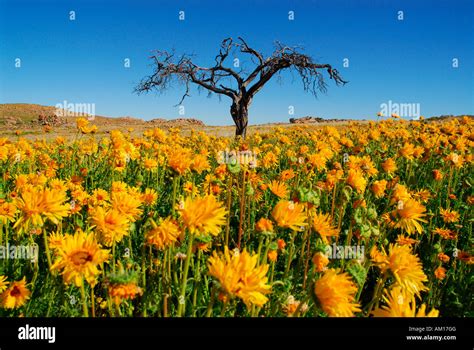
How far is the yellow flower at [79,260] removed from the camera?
141cm

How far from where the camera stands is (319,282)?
4.13ft

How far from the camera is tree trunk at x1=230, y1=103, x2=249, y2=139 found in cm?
1816

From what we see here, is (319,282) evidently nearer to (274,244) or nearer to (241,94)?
(274,244)

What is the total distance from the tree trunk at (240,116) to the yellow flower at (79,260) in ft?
54.0

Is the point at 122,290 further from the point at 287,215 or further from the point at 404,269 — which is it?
the point at 404,269

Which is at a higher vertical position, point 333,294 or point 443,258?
point 333,294

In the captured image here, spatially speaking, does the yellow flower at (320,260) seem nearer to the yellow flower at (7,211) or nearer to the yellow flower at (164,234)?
the yellow flower at (164,234)

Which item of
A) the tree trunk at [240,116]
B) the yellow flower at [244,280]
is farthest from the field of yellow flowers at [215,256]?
the tree trunk at [240,116]

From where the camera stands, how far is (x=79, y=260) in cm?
142

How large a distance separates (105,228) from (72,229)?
3.58ft

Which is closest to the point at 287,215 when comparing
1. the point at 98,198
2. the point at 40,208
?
the point at 40,208

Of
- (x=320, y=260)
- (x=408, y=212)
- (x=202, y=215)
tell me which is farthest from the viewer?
(x=408, y=212)

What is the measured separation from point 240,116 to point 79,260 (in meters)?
17.8

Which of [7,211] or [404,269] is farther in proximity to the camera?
[7,211]
